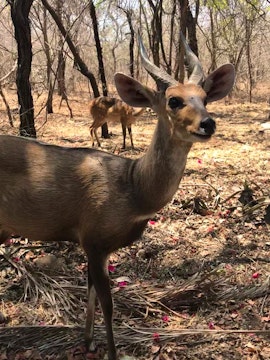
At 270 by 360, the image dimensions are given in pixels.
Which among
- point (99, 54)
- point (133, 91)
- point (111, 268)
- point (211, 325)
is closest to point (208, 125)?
point (133, 91)

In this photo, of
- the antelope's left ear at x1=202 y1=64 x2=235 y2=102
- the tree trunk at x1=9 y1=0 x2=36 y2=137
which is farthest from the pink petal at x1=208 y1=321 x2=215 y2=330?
the tree trunk at x1=9 y1=0 x2=36 y2=137

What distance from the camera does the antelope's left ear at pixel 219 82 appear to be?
113 inches

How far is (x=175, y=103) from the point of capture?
2.56 metres

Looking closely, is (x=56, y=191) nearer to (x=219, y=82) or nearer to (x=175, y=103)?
(x=175, y=103)

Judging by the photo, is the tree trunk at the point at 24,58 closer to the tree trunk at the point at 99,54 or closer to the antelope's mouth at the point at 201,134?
the tree trunk at the point at 99,54

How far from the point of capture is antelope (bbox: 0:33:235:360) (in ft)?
8.70

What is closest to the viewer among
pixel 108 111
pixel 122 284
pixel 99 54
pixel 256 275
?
pixel 122 284

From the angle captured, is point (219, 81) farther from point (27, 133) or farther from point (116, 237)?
point (27, 133)

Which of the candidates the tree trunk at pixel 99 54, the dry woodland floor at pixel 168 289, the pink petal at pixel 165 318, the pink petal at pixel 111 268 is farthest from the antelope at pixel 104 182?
the tree trunk at pixel 99 54

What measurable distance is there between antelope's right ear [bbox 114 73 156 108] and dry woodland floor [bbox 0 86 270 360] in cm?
158

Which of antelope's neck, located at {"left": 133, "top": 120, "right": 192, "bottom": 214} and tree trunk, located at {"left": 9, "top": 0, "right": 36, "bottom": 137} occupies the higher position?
tree trunk, located at {"left": 9, "top": 0, "right": 36, "bottom": 137}

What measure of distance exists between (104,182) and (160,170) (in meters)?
0.39

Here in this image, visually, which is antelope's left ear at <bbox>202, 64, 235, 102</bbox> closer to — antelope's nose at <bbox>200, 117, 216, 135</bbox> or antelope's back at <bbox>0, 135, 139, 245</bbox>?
antelope's nose at <bbox>200, 117, 216, 135</bbox>

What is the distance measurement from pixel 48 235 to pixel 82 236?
28cm
